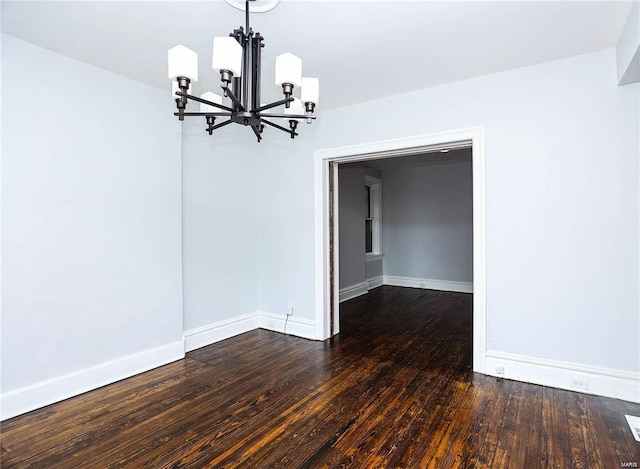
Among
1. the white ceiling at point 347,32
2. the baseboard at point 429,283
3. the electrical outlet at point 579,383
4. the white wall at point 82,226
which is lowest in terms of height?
the electrical outlet at point 579,383

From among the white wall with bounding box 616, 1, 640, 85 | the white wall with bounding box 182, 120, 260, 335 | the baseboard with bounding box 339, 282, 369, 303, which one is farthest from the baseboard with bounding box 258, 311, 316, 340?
the white wall with bounding box 616, 1, 640, 85

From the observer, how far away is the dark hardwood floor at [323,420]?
2104 millimetres

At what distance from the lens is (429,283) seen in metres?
7.59

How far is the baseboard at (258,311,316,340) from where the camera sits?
4.31 m

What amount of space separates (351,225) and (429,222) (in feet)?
6.63

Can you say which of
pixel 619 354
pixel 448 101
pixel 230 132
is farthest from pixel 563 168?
pixel 230 132

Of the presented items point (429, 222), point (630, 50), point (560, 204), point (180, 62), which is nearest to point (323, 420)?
point (180, 62)

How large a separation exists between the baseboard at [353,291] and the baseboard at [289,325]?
186cm

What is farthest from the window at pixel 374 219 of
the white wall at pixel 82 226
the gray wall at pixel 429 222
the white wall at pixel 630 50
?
the white wall at pixel 630 50

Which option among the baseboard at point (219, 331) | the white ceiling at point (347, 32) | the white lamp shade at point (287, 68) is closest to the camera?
the white lamp shade at point (287, 68)

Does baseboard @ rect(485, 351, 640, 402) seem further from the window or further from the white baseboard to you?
the window

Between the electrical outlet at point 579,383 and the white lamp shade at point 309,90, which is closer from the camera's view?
the white lamp shade at point 309,90

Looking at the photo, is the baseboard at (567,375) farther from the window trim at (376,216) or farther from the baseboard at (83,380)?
the window trim at (376,216)

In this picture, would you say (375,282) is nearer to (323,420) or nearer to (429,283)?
(429,283)
